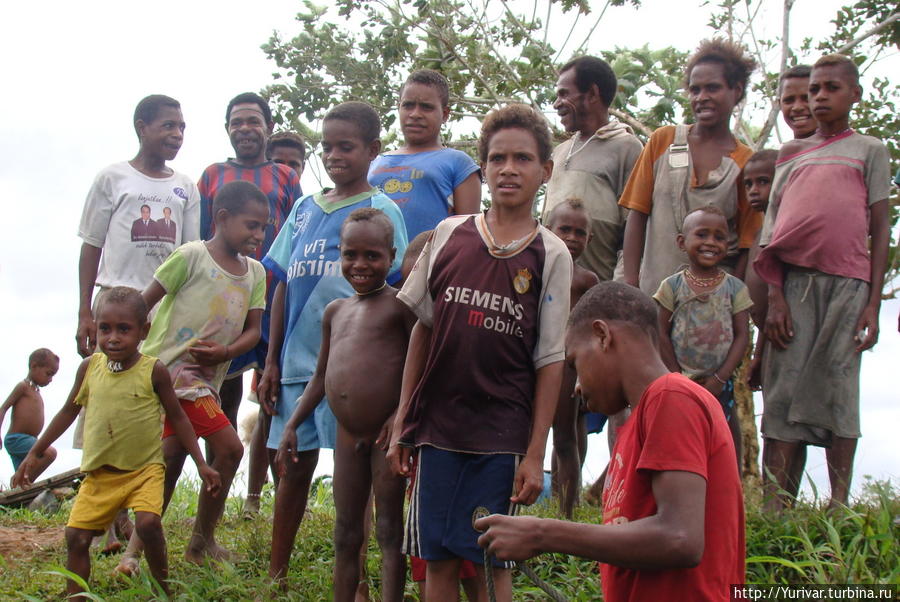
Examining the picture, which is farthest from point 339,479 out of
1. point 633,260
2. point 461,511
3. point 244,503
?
point 244,503

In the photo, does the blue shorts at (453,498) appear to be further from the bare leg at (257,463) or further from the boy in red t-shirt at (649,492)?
the bare leg at (257,463)

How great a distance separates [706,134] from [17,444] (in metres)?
7.53

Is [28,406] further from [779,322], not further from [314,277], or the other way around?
[779,322]

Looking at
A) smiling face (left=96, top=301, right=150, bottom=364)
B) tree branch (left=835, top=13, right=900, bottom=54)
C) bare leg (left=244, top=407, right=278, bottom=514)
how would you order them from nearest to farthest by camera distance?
smiling face (left=96, top=301, right=150, bottom=364) → bare leg (left=244, top=407, right=278, bottom=514) → tree branch (left=835, top=13, right=900, bottom=54)

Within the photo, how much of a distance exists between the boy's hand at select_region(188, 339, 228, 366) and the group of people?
16 mm

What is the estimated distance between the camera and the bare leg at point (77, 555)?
4.13m

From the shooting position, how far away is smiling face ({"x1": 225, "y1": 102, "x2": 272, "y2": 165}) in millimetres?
5637

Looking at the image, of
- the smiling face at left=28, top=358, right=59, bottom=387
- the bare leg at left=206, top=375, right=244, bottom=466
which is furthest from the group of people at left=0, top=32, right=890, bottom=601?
the smiling face at left=28, top=358, right=59, bottom=387

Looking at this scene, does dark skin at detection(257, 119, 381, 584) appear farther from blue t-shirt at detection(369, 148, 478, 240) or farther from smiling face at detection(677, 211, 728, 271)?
smiling face at detection(677, 211, 728, 271)

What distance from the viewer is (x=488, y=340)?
10.4ft

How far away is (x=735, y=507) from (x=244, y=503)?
13.6 ft

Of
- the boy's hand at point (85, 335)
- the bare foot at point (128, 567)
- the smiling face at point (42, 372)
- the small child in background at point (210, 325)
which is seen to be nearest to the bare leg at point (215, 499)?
the small child in background at point (210, 325)

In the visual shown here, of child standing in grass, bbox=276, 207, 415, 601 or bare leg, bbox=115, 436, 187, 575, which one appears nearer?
child standing in grass, bbox=276, 207, 415, 601

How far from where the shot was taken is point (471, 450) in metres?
3.09
